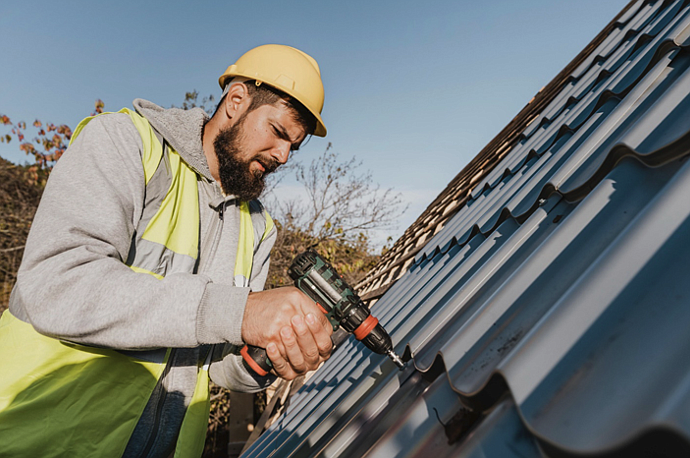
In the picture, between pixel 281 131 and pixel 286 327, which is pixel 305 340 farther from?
pixel 281 131

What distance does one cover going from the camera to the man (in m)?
1.47

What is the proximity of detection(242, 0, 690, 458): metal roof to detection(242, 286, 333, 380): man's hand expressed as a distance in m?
0.28

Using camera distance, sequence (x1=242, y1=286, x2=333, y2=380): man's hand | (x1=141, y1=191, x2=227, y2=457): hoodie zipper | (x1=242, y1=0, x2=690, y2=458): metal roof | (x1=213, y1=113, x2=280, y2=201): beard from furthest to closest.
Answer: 1. (x1=213, y1=113, x2=280, y2=201): beard
2. (x1=141, y1=191, x2=227, y2=457): hoodie zipper
3. (x1=242, y1=286, x2=333, y2=380): man's hand
4. (x1=242, y1=0, x2=690, y2=458): metal roof

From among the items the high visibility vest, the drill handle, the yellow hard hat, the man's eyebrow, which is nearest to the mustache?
the man's eyebrow

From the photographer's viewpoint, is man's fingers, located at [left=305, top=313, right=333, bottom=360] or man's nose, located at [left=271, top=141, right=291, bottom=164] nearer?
man's fingers, located at [left=305, top=313, right=333, bottom=360]

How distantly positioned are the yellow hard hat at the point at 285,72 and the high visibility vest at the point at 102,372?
0.91m

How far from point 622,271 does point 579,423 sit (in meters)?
0.29

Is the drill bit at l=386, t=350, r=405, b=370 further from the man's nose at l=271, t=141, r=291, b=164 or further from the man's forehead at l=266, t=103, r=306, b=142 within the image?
the man's forehead at l=266, t=103, r=306, b=142

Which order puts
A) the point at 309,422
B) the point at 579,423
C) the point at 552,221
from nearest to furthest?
the point at 579,423 → the point at 552,221 → the point at 309,422

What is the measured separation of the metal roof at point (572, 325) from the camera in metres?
0.56

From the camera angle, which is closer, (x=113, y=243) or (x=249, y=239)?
(x=113, y=243)

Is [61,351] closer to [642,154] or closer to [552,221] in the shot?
[552,221]

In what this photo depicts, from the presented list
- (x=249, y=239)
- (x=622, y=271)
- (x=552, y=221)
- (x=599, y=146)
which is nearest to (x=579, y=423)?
(x=622, y=271)

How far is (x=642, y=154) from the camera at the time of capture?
0.99 metres
